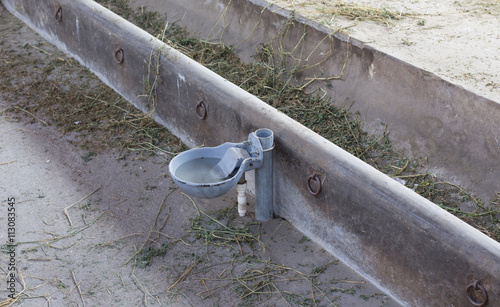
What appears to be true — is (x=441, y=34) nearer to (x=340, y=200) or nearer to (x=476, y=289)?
(x=340, y=200)

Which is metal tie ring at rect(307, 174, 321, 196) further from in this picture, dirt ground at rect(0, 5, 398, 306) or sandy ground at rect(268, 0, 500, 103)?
sandy ground at rect(268, 0, 500, 103)

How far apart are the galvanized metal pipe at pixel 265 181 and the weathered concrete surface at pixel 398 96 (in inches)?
52.3

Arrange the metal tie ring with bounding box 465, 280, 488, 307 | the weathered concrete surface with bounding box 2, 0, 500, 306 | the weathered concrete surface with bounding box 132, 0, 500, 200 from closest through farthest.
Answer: the metal tie ring with bounding box 465, 280, 488, 307, the weathered concrete surface with bounding box 2, 0, 500, 306, the weathered concrete surface with bounding box 132, 0, 500, 200

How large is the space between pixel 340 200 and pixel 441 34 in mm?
2639

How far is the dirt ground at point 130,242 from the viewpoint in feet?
11.6

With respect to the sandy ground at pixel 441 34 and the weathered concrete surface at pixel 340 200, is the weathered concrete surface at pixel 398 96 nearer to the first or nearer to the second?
the sandy ground at pixel 441 34

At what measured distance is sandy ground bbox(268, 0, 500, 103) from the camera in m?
4.68

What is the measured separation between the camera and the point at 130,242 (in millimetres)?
4004

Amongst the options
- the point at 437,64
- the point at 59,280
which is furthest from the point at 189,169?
the point at 437,64

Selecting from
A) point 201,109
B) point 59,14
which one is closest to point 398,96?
point 201,109

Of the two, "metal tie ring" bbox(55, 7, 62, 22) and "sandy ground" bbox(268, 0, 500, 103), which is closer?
"sandy ground" bbox(268, 0, 500, 103)

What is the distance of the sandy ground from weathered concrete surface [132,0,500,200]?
111 mm

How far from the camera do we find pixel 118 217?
4.26 m

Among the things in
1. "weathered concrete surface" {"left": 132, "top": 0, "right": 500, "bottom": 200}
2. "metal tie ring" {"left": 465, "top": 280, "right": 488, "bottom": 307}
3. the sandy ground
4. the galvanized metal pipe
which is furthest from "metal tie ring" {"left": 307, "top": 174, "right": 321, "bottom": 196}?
the sandy ground
